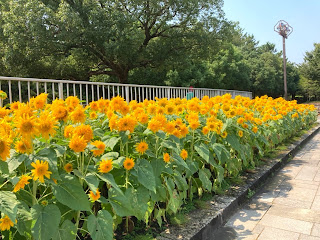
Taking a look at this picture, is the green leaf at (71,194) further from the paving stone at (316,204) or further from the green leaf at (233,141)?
the paving stone at (316,204)

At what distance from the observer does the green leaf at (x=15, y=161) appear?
121cm

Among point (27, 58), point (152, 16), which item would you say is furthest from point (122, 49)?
point (27, 58)

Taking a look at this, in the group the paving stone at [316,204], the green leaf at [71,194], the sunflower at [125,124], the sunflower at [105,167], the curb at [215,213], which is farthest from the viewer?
the paving stone at [316,204]

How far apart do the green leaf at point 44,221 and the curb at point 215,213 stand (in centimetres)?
82

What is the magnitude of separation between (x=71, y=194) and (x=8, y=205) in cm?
27

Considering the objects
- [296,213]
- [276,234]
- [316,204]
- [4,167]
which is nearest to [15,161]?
[4,167]

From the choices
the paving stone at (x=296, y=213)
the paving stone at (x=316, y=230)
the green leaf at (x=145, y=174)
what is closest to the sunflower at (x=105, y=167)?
the green leaf at (x=145, y=174)

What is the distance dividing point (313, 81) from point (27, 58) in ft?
110

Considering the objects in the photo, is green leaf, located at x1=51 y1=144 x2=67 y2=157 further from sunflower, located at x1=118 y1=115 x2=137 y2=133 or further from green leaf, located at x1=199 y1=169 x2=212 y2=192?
green leaf, located at x1=199 y1=169 x2=212 y2=192

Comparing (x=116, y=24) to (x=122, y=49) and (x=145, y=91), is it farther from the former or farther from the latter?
(x=145, y=91)

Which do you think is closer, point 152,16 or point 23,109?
point 23,109

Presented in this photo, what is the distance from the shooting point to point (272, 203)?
9.14 ft

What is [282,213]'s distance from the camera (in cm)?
254

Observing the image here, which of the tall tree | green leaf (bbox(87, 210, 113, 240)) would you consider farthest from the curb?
the tall tree
